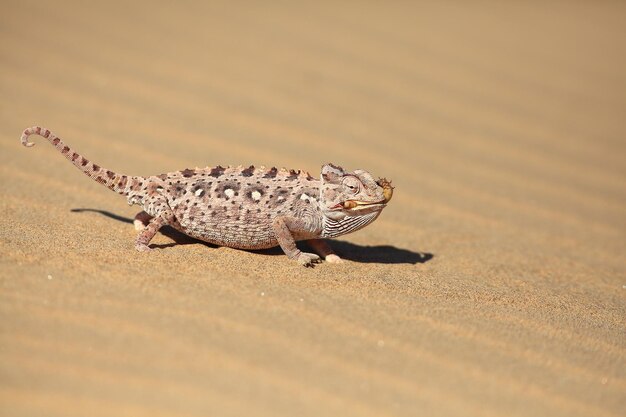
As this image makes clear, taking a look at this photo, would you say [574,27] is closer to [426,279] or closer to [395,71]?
[395,71]

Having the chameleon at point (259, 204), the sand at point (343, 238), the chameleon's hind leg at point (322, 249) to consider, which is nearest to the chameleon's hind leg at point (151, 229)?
the chameleon at point (259, 204)

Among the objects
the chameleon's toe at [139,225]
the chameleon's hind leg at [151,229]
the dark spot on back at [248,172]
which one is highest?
the dark spot on back at [248,172]

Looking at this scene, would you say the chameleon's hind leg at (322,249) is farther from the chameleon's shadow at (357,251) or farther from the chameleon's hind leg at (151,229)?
the chameleon's hind leg at (151,229)

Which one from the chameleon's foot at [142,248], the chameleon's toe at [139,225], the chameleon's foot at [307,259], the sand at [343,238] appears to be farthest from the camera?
the chameleon's toe at [139,225]

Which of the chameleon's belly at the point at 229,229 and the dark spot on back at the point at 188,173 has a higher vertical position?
the dark spot on back at the point at 188,173

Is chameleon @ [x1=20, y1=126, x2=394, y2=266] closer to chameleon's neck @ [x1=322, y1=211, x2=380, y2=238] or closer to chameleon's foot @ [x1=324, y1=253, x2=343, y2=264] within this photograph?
chameleon's neck @ [x1=322, y1=211, x2=380, y2=238]

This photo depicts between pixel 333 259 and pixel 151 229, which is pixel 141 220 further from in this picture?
pixel 333 259
